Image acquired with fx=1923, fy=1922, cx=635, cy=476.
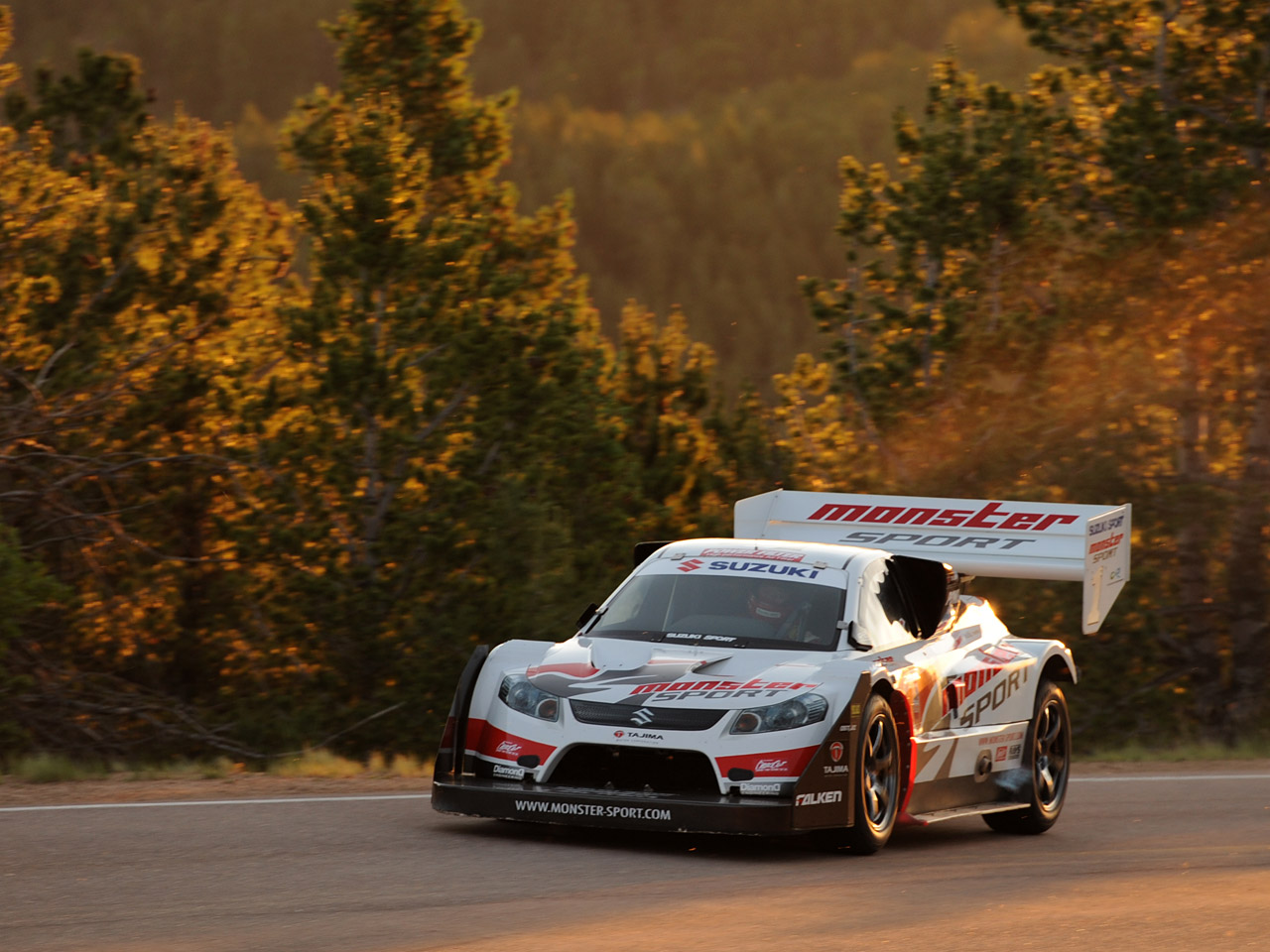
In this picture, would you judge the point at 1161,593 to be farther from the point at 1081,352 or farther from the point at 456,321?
the point at 456,321

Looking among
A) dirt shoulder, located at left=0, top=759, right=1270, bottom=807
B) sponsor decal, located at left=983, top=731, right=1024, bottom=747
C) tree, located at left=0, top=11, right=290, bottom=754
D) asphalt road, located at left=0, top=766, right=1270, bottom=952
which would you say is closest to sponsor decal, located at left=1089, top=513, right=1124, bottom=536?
sponsor decal, located at left=983, top=731, right=1024, bottom=747

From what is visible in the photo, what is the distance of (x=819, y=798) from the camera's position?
8.97 m

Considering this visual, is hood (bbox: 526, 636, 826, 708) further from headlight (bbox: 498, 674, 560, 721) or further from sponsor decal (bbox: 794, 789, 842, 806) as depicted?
sponsor decal (bbox: 794, 789, 842, 806)

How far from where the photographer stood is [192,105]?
166 meters

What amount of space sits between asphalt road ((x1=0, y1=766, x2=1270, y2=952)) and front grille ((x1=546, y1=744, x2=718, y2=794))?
13.1 inches

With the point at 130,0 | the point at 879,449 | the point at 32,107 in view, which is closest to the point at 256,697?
the point at 879,449

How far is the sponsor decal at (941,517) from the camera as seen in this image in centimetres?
1148

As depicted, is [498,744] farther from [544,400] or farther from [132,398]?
[544,400]

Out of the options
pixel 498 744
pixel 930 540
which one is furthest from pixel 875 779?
pixel 930 540

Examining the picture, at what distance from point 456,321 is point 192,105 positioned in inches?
5403

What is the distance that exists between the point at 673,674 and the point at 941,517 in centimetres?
296

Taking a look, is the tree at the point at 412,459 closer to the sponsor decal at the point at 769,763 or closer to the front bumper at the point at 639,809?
the front bumper at the point at 639,809

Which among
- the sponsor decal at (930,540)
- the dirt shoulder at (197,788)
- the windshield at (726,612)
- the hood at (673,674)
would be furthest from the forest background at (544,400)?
the hood at (673,674)

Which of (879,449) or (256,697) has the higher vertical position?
(879,449)
